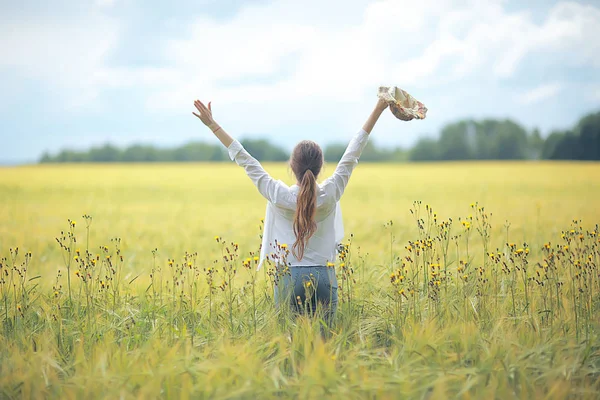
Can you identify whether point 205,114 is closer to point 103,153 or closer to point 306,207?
point 306,207

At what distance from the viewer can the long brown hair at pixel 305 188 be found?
398cm

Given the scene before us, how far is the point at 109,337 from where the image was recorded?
4293 mm

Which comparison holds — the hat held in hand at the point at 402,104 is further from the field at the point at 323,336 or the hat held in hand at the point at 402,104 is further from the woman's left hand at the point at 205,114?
the woman's left hand at the point at 205,114

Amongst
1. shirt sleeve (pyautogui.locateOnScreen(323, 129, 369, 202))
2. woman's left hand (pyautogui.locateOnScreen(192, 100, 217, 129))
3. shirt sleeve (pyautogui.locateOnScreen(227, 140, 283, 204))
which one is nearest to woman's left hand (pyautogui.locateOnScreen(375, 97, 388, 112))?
shirt sleeve (pyautogui.locateOnScreen(323, 129, 369, 202))

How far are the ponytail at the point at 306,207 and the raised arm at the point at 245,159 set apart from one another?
0.65 feet

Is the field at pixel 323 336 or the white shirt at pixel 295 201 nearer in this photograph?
the field at pixel 323 336

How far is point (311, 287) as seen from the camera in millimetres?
4301

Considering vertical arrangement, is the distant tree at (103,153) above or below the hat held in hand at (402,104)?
above

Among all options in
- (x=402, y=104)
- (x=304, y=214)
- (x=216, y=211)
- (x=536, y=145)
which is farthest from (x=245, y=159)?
(x=536, y=145)

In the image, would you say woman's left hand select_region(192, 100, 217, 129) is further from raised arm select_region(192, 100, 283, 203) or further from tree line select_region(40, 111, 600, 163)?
tree line select_region(40, 111, 600, 163)

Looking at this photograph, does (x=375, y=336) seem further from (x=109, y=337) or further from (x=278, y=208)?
(x=109, y=337)

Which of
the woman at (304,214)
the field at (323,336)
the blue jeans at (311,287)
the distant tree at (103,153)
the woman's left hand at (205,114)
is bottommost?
the field at (323,336)

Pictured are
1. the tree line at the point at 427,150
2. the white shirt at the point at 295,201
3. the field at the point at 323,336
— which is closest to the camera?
the field at the point at 323,336

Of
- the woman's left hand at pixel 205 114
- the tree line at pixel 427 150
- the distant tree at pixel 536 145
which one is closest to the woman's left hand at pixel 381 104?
the woman's left hand at pixel 205 114
